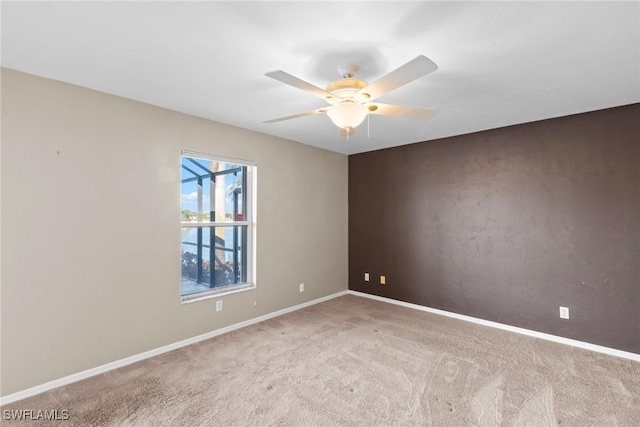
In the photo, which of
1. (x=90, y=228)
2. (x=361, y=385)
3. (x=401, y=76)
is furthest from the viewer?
(x=90, y=228)

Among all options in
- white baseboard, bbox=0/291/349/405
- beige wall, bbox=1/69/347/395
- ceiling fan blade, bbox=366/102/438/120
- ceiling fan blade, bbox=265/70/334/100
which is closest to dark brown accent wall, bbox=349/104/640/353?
ceiling fan blade, bbox=366/102/438/120

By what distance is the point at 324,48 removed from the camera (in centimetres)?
189

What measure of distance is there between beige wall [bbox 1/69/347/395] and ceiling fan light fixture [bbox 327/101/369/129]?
71.8 inches

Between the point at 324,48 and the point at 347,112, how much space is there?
0.41 metres

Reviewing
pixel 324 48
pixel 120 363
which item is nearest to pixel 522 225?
pixel 324 48

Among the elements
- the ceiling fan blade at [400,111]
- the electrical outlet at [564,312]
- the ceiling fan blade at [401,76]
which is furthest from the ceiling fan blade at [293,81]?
the electrical outlet at [564,312]

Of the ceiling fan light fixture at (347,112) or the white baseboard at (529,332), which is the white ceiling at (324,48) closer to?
the ceiling fan light fixture at (347,112)

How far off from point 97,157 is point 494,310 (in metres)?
Answer: 4.45

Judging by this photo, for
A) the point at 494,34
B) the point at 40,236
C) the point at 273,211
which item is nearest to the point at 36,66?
the point at 40,236

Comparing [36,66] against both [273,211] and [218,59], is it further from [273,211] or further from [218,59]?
[273,211]

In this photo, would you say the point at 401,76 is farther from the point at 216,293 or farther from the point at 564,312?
the point at 564,312

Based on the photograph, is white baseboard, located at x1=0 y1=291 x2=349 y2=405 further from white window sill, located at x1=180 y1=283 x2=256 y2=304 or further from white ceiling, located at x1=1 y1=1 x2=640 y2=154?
white ceiling, located at x1=1 y1=1 x2=640 y2=154

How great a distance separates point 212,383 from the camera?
2.38m

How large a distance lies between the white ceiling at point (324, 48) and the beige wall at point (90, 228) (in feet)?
0.94
